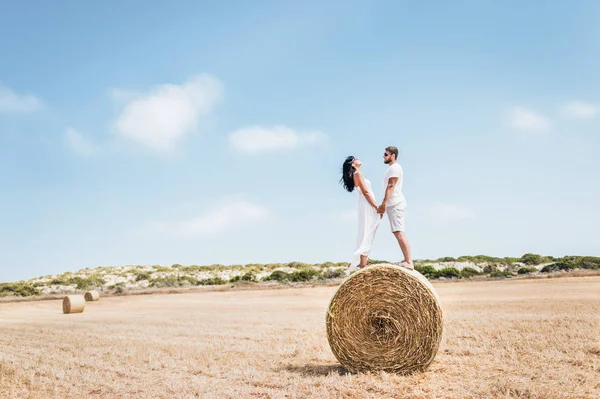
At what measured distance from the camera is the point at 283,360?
9.27 meters

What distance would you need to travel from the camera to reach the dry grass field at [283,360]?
23.1 ft

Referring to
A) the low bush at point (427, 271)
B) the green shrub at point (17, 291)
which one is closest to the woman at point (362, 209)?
the low bush at point (427, 271)

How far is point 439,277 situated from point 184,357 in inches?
1127

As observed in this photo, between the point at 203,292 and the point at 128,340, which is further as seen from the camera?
the point at 203,292

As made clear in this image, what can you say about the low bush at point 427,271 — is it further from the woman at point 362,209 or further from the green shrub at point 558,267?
the woman at point 362,209

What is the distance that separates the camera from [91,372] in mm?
8828

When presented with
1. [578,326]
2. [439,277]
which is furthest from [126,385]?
[439,277]

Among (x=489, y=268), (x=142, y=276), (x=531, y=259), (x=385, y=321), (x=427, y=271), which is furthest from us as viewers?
(x=142, y=276)

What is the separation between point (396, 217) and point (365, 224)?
0.52 m

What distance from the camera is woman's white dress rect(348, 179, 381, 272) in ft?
29.5

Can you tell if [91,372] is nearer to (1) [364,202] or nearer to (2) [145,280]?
(1) [364,202]

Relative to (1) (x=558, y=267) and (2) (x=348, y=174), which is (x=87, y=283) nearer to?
(1) (x=558, y=267)

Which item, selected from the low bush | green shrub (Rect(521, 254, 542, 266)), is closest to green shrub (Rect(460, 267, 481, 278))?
the low bush

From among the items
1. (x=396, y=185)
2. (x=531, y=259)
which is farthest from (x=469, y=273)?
(x=396, y=185)
